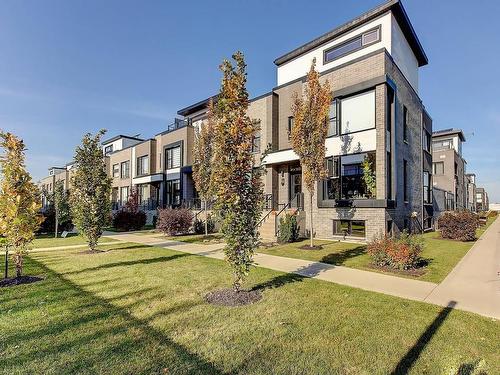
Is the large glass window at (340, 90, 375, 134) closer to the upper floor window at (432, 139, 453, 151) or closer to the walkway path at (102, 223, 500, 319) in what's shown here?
the walkway path at (102, 223, 500, 319)

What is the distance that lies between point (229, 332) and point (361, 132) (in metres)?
13.0

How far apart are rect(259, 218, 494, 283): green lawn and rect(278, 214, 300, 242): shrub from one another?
1.68 feet

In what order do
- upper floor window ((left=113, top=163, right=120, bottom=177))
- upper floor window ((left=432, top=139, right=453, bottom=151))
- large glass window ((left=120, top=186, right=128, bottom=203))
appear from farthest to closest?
upper floor window ((left=432, top=139, right=453, bottom=151))
upper floor window ((left=113, top=163, right=120, bottom=177))
large glass window ((left=120, top=186, right=128, bottom=203))

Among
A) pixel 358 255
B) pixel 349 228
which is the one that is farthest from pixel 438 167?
pixel 358 255

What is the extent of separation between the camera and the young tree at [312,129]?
12.5 meters

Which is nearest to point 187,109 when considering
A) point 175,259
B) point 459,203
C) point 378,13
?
point 378,13

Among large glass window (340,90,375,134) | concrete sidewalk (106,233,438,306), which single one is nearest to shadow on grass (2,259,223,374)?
concrete sidewalk (106,233,438,306)

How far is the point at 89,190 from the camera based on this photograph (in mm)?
11578

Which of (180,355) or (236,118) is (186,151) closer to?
Result: (236,118)

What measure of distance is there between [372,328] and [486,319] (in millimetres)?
2169

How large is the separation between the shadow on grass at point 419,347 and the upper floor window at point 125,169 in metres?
35.9

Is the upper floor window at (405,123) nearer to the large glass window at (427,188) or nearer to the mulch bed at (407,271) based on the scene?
the large glass window at (427,188)

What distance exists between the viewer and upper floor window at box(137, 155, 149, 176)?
3257cm

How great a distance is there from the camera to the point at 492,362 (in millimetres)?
3816
